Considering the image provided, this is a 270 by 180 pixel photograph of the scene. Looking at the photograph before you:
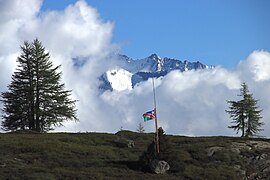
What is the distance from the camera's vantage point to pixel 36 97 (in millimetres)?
54250

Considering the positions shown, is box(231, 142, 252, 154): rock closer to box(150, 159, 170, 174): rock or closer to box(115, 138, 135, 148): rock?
box(115, 138, 135, 148): rock

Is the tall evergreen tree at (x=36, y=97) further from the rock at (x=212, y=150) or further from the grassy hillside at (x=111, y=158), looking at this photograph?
the rock at (x=212, y=150)

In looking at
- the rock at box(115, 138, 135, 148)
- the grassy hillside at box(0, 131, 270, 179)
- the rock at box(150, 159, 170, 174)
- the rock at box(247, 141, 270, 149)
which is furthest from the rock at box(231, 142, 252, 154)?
the rock at box(150, 159, 170, 174)

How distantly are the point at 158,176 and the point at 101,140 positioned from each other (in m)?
14.0

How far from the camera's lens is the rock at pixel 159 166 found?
32.6m

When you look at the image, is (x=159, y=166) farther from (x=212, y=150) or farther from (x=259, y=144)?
(x=259, y=144)

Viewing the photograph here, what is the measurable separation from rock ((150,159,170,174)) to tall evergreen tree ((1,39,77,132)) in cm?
2366

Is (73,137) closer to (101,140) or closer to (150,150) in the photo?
(101,140)

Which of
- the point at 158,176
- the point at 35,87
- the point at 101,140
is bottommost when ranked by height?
the point at 158,176

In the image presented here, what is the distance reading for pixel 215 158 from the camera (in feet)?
125

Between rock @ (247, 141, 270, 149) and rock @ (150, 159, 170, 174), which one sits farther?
rock @ (247, 141, 270, 149)

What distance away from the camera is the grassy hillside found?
30.9 metres

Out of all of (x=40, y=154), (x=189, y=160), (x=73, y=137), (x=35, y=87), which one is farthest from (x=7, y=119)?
(x=189, y=160)

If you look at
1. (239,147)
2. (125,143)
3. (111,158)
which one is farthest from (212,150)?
(111,158)
